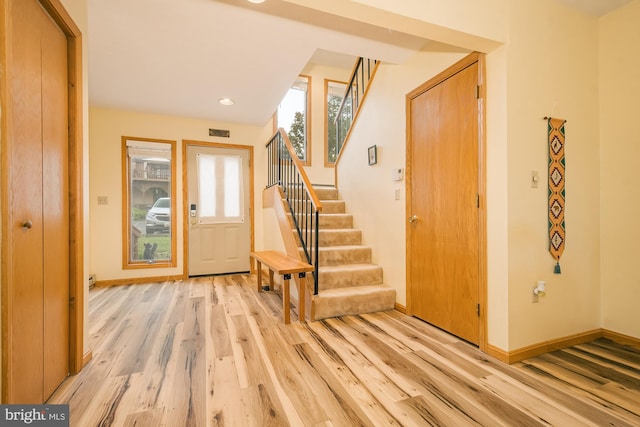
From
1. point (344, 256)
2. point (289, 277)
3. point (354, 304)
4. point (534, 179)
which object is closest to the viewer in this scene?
point (534, 179)

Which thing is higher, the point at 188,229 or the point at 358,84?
the point at 358,84

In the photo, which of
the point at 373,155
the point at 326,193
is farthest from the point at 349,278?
the point at 326,193

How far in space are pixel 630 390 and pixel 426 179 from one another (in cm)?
182

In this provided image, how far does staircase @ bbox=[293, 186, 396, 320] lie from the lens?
2.73 m

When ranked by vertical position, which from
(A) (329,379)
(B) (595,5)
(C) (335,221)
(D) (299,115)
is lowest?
(A) (329,379)

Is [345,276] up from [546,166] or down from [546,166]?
down

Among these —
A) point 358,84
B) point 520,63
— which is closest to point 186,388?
point 520,63

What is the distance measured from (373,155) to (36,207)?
294cm

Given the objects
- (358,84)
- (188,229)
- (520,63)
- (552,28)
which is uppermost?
(358,84)

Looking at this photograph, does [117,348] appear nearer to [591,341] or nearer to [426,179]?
[426,179]

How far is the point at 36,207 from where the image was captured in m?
1.36

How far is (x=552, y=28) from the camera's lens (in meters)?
2.11

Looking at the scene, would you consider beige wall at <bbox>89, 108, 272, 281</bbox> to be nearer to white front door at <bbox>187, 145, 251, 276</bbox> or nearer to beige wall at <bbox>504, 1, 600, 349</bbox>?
white front door at <bbox>187, 145, 251, 276</bbox>
